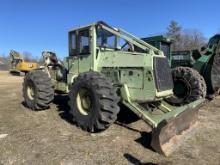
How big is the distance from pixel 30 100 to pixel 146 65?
424 centimetres

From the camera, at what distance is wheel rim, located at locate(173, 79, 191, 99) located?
1016 centimetres

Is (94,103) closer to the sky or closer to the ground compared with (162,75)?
closer to the ground

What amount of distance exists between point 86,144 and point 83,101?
A: 1.48 meters

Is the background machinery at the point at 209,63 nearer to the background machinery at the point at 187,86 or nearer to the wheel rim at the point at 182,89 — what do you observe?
the background machinery at the point at 187,86

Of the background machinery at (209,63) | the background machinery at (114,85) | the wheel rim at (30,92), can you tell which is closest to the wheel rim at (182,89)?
the background machinery at (209,63)

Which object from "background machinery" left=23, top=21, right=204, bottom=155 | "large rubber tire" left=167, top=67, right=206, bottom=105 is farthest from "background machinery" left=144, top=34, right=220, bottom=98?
"background machinery" left=23, top=21, right=204, bottom=155

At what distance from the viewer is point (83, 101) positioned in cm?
716

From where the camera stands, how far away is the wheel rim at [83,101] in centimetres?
698

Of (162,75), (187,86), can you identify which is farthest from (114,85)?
(187,86)

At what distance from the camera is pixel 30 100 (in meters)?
9.16

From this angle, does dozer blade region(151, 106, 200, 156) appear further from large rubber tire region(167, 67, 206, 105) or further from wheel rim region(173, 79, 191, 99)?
wheel rim region(173, 79, 191, 99)

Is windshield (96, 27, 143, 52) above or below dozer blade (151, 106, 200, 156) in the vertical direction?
above

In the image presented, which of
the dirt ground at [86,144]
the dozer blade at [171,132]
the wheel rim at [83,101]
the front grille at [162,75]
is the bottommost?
the dirt ground at [86,144]

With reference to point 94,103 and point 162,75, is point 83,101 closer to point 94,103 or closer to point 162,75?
point 94,103
